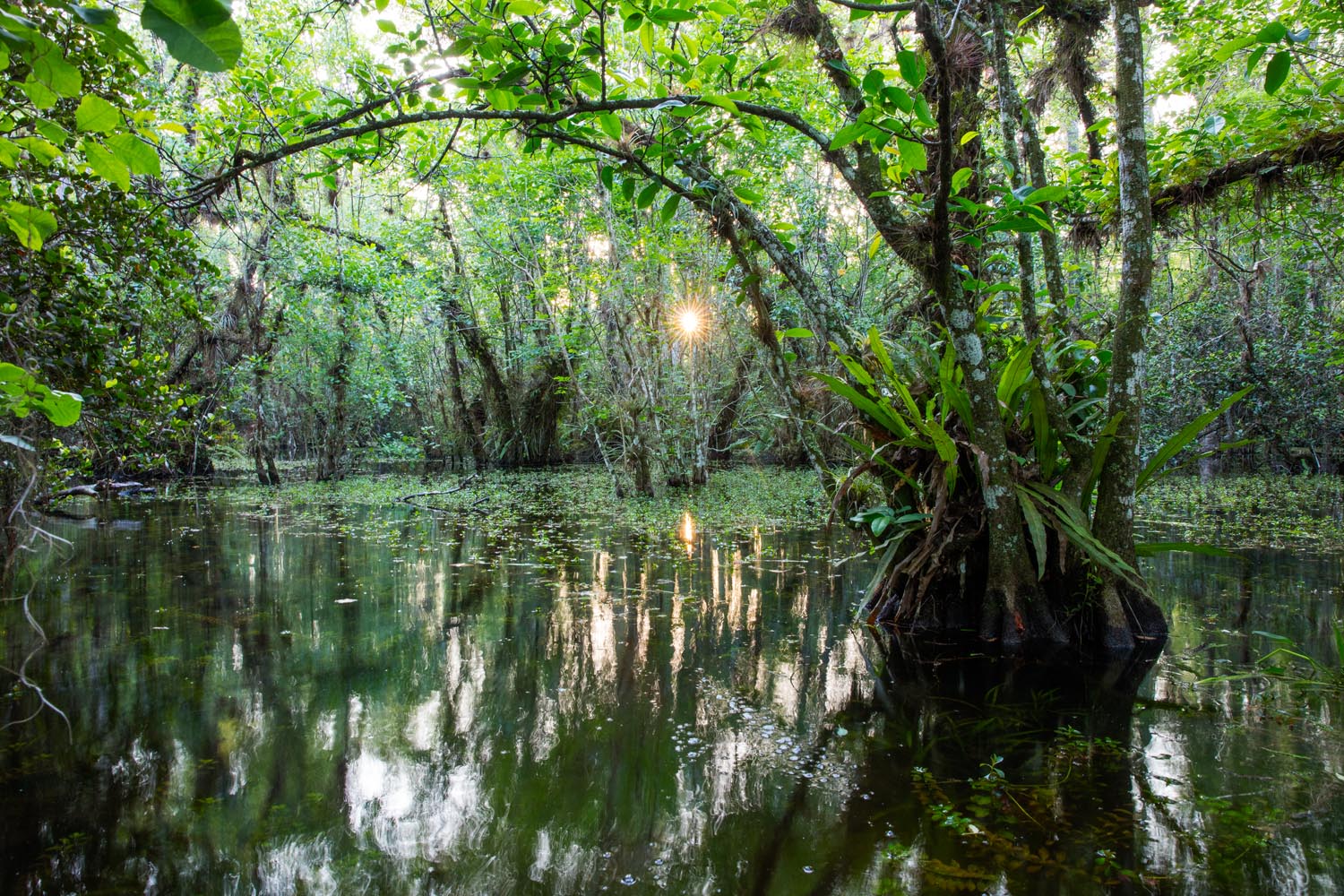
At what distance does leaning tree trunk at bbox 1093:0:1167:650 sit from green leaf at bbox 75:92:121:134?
3.96 metres

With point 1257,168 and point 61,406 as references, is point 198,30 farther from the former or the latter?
point 1257,168

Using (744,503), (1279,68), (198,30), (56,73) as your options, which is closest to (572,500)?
(744,503)

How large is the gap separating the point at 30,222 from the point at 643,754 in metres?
2.41

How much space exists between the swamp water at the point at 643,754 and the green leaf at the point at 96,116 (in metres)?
1.94

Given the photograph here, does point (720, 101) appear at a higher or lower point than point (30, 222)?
higher

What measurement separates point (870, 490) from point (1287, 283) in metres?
11.0

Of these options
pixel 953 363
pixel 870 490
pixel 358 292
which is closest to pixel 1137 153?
pixel 953 363

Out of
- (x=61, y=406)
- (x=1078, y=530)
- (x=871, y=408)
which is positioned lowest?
(x=1078, y=530)

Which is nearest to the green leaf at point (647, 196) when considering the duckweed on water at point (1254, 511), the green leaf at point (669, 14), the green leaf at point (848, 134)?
the green leaf at point (669, 14)

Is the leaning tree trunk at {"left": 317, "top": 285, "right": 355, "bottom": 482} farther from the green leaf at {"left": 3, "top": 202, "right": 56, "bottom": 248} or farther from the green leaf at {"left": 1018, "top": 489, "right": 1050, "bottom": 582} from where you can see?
the green leaf at {"left": 3, "top": 202, "right": 56, "bottom": 248}

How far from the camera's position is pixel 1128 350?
370 cm

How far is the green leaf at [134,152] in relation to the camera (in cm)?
109

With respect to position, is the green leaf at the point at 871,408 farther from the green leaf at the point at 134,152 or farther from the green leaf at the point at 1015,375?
the green leaf at the point at 134,152

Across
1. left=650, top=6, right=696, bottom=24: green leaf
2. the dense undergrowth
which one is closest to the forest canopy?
left=650, top=6, right=696, bottom=24: green leaf
